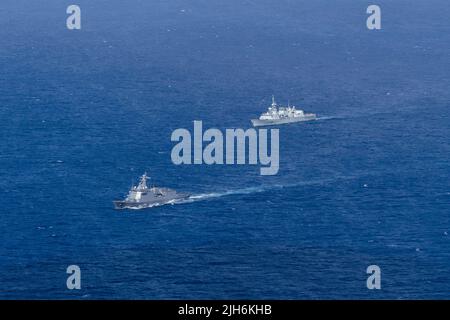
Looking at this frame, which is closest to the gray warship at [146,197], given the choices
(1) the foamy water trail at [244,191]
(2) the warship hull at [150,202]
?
(2) the warship hull at [150,202]

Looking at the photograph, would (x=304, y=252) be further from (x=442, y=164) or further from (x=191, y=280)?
(x=442, y=164)

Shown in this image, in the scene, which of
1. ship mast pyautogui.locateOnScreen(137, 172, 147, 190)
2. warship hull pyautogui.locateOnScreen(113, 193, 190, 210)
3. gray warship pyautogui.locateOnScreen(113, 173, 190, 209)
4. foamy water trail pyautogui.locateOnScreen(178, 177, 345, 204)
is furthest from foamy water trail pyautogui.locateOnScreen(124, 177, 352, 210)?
ship mast pyautogui.locateOnScreen(137, 172, 147, 190)

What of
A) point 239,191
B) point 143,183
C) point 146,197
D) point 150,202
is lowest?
point 150,202

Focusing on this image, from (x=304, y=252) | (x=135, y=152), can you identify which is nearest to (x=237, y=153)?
(x=135, y=152)

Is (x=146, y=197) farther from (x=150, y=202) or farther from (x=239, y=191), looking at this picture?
(x=239, y=191)

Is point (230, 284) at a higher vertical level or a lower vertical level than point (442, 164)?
lower

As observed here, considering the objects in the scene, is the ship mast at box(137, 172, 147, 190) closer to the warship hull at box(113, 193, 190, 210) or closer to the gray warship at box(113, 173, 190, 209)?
the gray warship at box(113, 173, 190, 209)

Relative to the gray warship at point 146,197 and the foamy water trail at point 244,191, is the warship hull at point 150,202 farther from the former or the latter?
the foamy water trail at point 244,191

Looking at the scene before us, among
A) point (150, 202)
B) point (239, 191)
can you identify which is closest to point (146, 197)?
point (150, 202)
